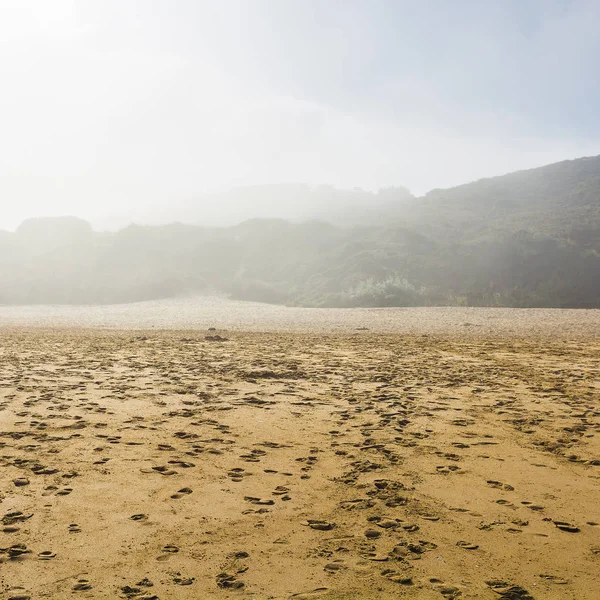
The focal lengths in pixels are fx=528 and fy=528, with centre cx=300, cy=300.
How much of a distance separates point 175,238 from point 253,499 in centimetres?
4977

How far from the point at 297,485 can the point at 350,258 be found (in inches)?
1403

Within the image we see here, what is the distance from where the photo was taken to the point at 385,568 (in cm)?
301

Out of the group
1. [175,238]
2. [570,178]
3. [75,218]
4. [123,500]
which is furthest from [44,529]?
[570,178]

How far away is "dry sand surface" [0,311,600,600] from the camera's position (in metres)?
2.93

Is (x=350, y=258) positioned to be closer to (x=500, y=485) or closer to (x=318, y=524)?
(x=500, y=485)

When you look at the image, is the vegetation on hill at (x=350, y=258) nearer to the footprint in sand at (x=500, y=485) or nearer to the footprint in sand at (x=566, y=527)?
the footprint in sand at (x=500, y=485)

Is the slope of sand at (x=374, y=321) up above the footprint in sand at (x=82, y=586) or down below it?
above

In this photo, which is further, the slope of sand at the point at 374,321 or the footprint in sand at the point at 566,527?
the slope of sand at the point at 374,321

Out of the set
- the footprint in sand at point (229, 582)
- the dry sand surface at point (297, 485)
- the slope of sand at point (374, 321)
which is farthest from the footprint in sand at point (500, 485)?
the slope of sand at point (374, 321)

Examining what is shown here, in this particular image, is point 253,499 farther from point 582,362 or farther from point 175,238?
point 175,238

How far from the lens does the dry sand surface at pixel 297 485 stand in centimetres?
293

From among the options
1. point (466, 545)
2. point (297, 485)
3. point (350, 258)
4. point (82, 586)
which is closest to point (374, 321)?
point (297, 485)

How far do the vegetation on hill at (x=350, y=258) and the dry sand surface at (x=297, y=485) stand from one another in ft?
72.5

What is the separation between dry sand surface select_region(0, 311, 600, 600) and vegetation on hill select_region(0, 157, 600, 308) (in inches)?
870
